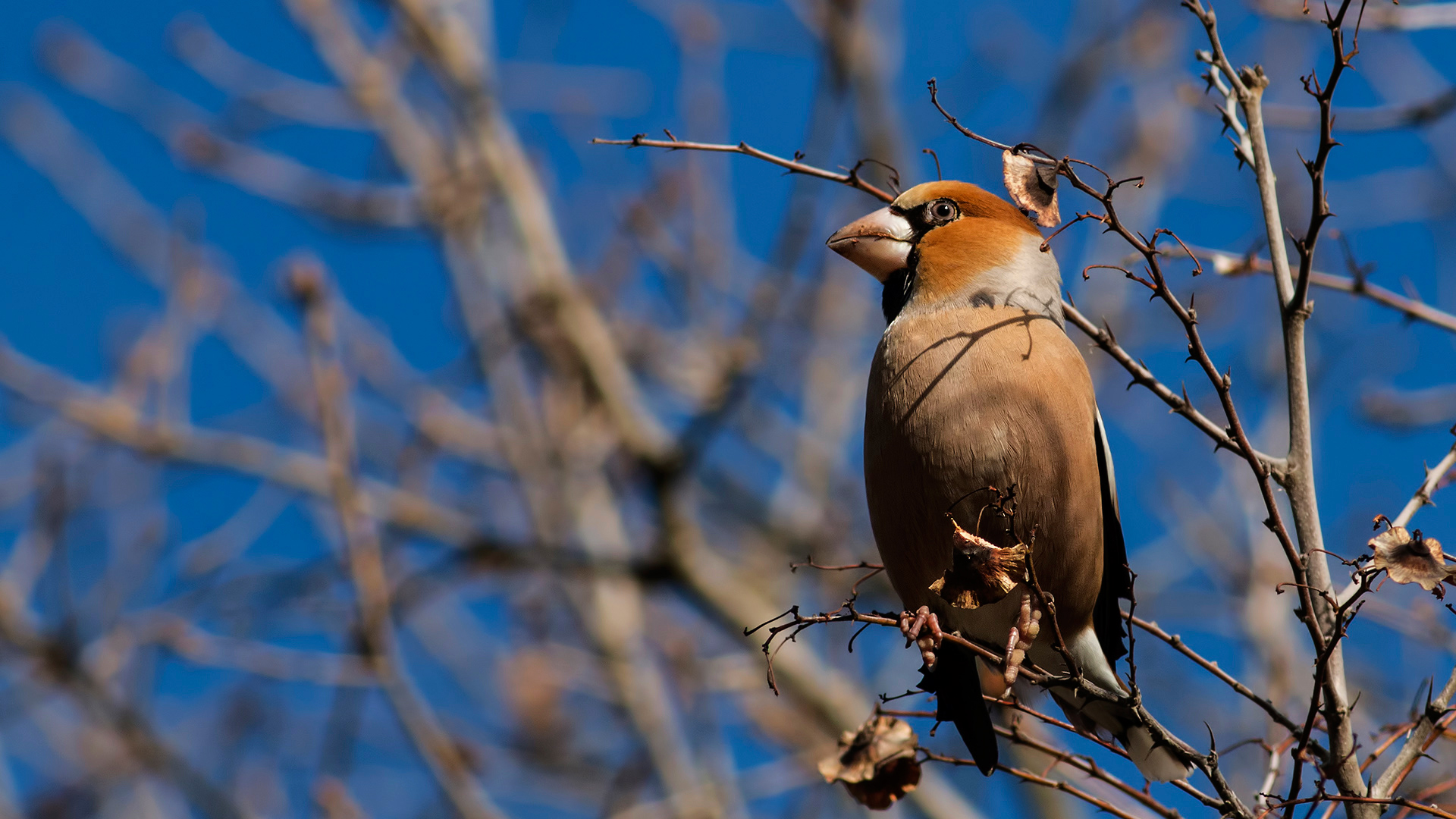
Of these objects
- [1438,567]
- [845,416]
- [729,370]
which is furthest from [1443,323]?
[845,416]

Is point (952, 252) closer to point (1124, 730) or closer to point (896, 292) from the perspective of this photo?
point (896, 292)

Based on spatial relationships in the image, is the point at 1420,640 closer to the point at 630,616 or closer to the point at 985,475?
the point at 985,475

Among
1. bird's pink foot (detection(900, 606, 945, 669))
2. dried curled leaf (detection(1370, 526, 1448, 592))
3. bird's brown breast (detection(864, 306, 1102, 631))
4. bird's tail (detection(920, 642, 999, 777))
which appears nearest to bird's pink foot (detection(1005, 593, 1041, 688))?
bird's pink foot (detection(900, 606, 945, 669))

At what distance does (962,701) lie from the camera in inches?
125

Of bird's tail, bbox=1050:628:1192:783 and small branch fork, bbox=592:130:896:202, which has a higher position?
small branch fork, bbox=592:130:896:202

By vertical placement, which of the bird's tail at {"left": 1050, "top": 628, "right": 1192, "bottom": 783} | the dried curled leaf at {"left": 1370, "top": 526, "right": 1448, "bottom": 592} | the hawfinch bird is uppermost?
the hawfinch bird

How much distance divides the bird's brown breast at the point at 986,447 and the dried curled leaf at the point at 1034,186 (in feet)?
1.88

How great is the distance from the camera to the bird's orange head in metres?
3.45

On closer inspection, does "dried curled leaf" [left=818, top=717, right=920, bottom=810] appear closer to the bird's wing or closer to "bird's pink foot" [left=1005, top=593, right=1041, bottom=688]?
"bird's pink foot" [left=1005, top=593, right=1041, bottom=688]

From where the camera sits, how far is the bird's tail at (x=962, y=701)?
3139mm

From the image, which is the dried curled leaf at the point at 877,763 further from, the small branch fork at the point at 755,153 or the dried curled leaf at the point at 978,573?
the small branch fork at the point at 755,153

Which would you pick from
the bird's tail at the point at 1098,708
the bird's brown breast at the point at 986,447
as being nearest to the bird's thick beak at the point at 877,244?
the bird's brown breast at the point at 986,447

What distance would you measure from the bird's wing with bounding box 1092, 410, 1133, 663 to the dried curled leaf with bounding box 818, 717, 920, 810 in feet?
2.87

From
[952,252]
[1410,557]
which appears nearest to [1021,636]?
[1410,557]
